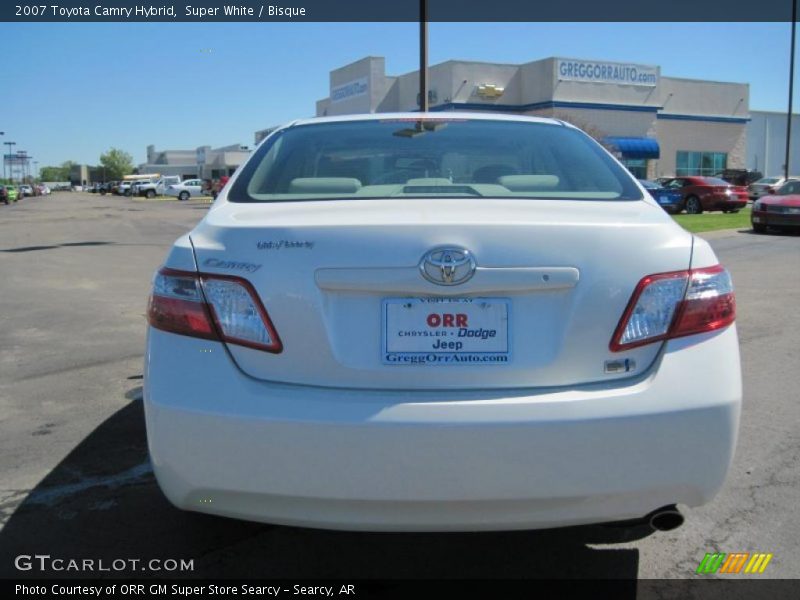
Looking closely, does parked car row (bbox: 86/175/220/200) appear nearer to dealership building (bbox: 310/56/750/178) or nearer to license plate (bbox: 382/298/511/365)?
dealership building (bbox: 310/56/750/178)

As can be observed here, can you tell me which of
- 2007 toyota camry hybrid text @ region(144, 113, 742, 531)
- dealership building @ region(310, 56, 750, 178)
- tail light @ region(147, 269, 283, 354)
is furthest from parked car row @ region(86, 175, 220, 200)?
2007 toyota camry hybrid text @ region(144, 113, 742, 531)

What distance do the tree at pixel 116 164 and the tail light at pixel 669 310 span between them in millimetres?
182405

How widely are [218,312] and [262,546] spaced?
45.6 inches

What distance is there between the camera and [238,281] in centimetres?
237

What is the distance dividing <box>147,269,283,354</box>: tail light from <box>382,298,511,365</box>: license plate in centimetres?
36

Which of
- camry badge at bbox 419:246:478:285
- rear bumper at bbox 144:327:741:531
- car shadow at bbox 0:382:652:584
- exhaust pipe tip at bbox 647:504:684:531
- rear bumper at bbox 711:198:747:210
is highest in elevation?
rear bumper at bbox 711:198:747:210

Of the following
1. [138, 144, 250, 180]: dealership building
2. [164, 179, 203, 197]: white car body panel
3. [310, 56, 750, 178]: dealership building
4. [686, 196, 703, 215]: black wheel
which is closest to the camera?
[686, 196, 703, 215]: black wheel

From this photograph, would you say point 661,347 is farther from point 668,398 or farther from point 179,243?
point 179,243

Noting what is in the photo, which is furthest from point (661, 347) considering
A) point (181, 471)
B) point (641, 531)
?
point (181, 471)

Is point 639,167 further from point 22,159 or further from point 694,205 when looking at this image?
point 22,159

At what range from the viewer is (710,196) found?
27.7 m

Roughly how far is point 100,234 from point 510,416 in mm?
20871

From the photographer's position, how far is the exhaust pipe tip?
241 centimetres

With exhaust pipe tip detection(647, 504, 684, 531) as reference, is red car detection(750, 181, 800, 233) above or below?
above
